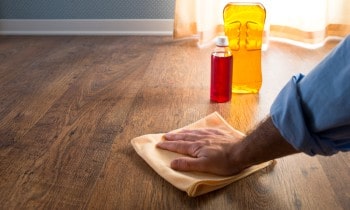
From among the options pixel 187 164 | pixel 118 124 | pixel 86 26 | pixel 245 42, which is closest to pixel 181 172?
pixel 187 164

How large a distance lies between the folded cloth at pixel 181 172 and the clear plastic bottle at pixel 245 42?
369 mm

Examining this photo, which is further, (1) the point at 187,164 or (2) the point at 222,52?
(2) the point at 222,52

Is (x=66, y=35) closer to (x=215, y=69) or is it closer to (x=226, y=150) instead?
(x=215, y=69)

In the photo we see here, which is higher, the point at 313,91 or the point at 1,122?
the point at 313,91

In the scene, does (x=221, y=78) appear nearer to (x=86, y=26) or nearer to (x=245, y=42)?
(x=245, y=42)

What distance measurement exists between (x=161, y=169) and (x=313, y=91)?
413mm

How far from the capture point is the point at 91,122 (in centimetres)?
117

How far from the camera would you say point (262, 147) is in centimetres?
71

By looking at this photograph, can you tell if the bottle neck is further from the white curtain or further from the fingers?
the white curtain

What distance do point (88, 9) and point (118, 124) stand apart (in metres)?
1.41

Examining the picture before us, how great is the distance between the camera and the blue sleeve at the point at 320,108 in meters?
0.52

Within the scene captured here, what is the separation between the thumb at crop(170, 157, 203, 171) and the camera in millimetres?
847

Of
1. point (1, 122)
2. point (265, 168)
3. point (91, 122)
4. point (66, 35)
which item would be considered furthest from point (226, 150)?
point (66, 35)

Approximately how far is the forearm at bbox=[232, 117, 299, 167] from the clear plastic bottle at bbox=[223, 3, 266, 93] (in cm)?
63
